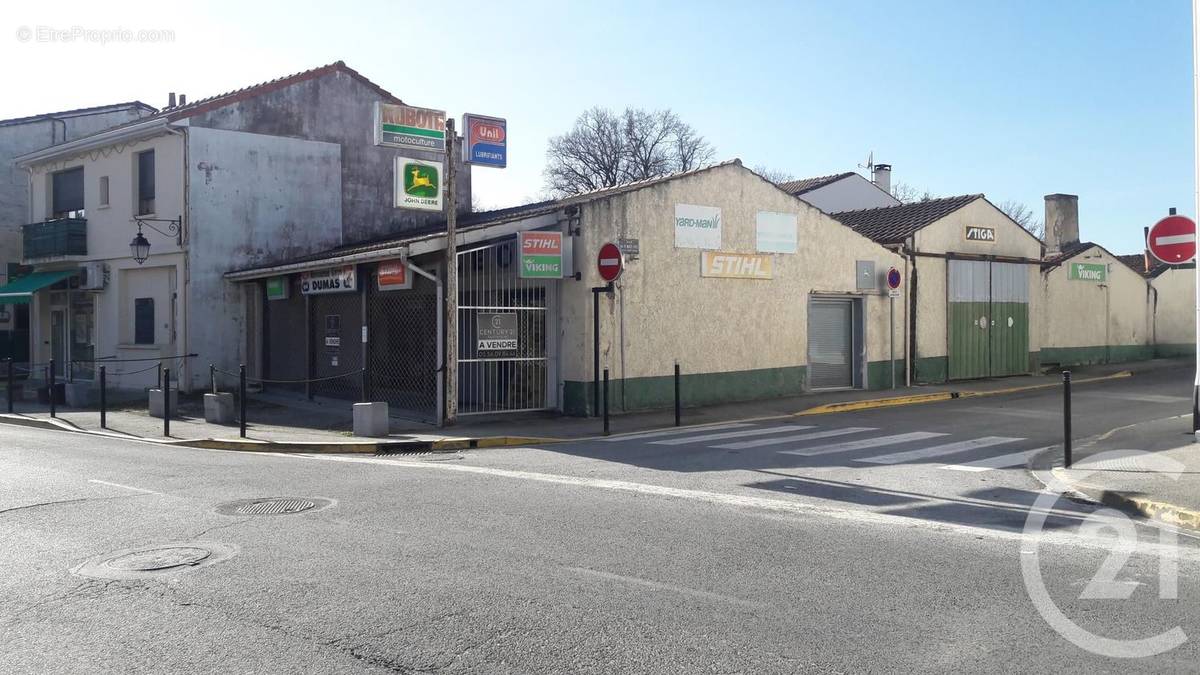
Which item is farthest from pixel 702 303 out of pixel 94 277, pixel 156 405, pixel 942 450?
pixel 94 277

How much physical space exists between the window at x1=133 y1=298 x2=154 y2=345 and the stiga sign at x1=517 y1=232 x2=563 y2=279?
12269 millimetres

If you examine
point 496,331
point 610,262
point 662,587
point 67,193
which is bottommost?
point 662,587

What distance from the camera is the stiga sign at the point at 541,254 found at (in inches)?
628

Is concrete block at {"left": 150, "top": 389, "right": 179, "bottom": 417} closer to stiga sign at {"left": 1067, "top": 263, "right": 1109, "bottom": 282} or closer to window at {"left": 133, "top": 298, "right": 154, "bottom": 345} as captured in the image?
window at {"left": 133, "top": 298, "right": 154, "bottom": 345}

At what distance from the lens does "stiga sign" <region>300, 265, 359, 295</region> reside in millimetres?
17438

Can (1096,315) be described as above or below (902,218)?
below

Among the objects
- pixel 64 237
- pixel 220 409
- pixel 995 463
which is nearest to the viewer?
pixel 995 463

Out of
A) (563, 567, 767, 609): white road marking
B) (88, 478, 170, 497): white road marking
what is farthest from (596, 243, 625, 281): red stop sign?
(563, 567, 767, 609): white road marking

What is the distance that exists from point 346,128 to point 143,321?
7.03 meters

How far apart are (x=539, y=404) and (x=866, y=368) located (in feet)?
26.3

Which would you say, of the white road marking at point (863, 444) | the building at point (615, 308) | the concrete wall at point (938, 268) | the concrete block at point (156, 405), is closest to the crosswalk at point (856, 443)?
the white road marking at point (863, 444)

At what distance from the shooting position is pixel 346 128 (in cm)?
2434

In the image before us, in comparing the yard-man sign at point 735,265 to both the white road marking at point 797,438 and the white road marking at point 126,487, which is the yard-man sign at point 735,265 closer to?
the white road marking at point 797,438

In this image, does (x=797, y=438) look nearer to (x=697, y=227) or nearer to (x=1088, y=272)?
(x=697, y=227)
